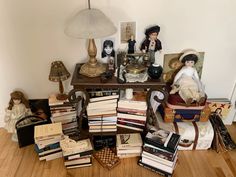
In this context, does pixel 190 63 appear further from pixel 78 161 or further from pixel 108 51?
pixel 78 161

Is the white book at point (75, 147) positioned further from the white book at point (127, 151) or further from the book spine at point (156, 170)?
the book spine at point (156, 170)

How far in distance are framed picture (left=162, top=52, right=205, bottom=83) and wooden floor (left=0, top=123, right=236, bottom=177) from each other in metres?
0.62

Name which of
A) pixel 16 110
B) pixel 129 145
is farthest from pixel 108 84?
pixel 16 110

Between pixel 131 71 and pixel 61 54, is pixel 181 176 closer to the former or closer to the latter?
pixel 131 71

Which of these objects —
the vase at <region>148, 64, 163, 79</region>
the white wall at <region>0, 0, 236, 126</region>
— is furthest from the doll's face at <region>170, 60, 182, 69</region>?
the vase at <region>148, 64, 163, 79</region>

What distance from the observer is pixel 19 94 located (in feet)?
6.35

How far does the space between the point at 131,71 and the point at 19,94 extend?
0.92 meters

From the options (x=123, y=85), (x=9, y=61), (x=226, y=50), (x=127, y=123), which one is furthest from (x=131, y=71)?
(x=9, y=61)

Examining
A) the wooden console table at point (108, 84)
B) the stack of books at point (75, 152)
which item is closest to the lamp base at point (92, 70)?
the wooden console table at point (108, 84)

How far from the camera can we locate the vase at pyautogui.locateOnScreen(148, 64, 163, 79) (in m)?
1.67

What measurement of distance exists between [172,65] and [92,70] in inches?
26.2

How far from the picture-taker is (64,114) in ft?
6.34

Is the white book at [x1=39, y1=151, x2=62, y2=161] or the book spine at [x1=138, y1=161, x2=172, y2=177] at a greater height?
the white book at [x1=39, y1=151, x2=62, y2=161]

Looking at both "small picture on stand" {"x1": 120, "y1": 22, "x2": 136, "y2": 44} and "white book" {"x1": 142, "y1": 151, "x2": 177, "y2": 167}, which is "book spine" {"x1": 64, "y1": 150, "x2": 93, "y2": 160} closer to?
"white book" {"x1": 142, "y1": 151, "x2": 177, "y2": 167}
